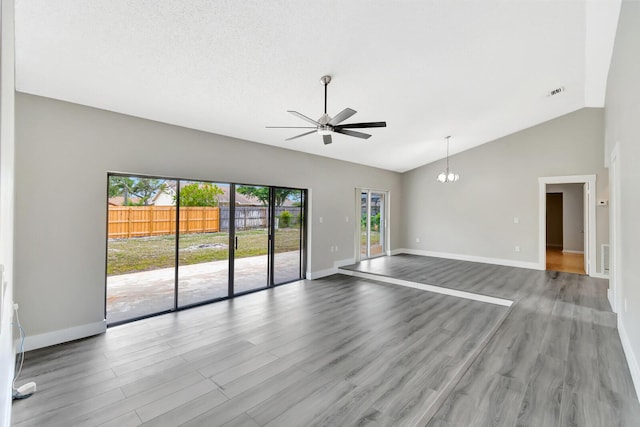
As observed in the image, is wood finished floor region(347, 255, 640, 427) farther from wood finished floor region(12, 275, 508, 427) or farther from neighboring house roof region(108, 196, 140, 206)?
Result: neighboring house roof region(108, 196, 140, 206)

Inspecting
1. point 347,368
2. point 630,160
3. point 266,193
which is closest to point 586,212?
point 630,160

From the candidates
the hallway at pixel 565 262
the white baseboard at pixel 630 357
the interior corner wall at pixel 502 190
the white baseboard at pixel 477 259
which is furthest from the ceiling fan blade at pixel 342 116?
the hallway at pixel 565 262

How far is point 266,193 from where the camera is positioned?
18.1 ft

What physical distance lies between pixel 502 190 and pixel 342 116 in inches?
243

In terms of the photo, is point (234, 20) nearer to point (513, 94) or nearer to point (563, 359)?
point (563, 359)

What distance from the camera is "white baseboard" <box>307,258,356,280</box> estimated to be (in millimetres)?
6196

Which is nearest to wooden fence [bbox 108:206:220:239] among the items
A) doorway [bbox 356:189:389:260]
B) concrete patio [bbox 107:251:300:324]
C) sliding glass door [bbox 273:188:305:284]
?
concrete patio [bbox 107:251:300:324]

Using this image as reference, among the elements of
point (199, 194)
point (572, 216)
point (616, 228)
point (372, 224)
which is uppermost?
point (199, 194)

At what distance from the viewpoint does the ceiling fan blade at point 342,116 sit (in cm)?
289

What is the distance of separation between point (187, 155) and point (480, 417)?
14.9 ft

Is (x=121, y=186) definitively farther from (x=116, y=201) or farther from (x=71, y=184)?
(x=71, y=184)

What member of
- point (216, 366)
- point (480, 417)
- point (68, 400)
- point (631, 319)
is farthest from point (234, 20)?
point (631, 319)

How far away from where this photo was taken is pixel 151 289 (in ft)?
13.8

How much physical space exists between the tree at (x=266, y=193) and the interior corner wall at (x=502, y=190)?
4.60 metres
